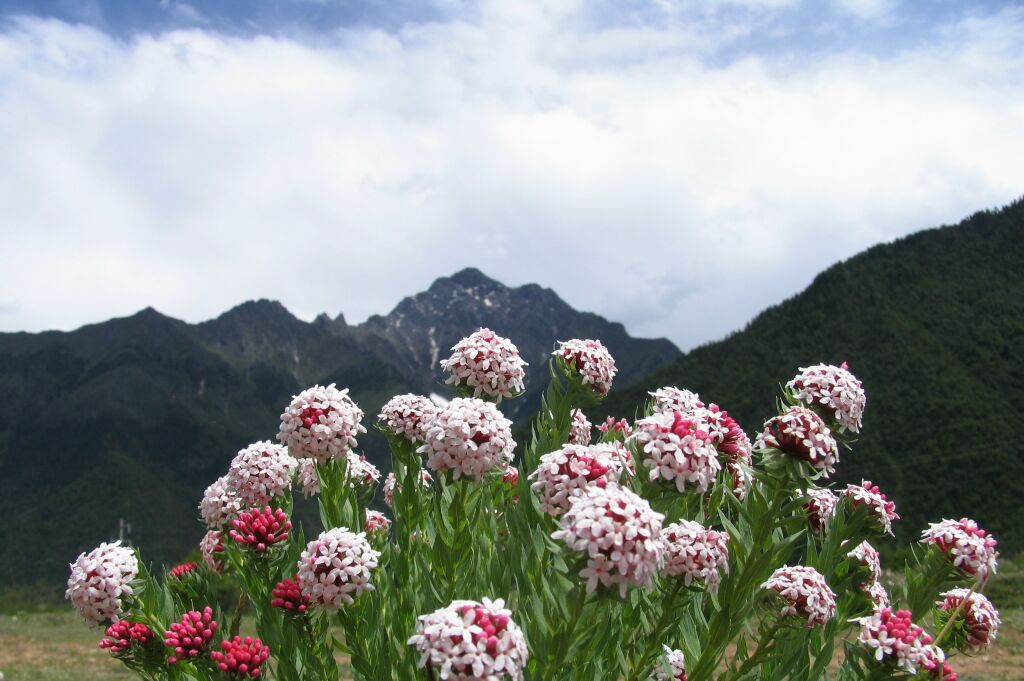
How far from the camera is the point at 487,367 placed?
16.5 ft

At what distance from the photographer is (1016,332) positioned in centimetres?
7962

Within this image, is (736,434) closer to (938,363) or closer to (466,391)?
(466,391)

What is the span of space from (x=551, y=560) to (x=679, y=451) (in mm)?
791

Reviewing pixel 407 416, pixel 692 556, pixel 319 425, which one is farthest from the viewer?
pixel 407 416

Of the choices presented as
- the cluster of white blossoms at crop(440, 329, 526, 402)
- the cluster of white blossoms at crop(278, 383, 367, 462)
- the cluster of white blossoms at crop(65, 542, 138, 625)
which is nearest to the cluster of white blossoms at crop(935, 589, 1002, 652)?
the cluster of white blossoms at crop(440, 329, 526, 402)

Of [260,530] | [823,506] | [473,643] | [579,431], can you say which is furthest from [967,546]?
[260,530]

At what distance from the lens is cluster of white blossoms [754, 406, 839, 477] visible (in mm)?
3930

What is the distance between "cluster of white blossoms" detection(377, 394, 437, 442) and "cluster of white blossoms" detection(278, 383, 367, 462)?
0.40 metres

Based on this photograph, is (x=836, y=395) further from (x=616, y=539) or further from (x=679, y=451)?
(x=616, y=539)

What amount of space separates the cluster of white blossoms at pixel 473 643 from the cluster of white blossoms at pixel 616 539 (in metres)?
0.37

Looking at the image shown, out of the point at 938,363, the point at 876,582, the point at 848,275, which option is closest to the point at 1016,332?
the point at 938,363

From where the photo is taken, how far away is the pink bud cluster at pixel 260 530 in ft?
14.4

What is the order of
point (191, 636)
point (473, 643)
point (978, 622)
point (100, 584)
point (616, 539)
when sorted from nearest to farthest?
point (473, 643) < point (616, 539) < point (191, 636) < point (100, 584) < point (978, 622)

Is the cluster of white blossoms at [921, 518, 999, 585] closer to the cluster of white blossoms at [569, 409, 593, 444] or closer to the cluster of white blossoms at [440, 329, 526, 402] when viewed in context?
the cluster of white blossoms at [569, 409, 593, 444]
